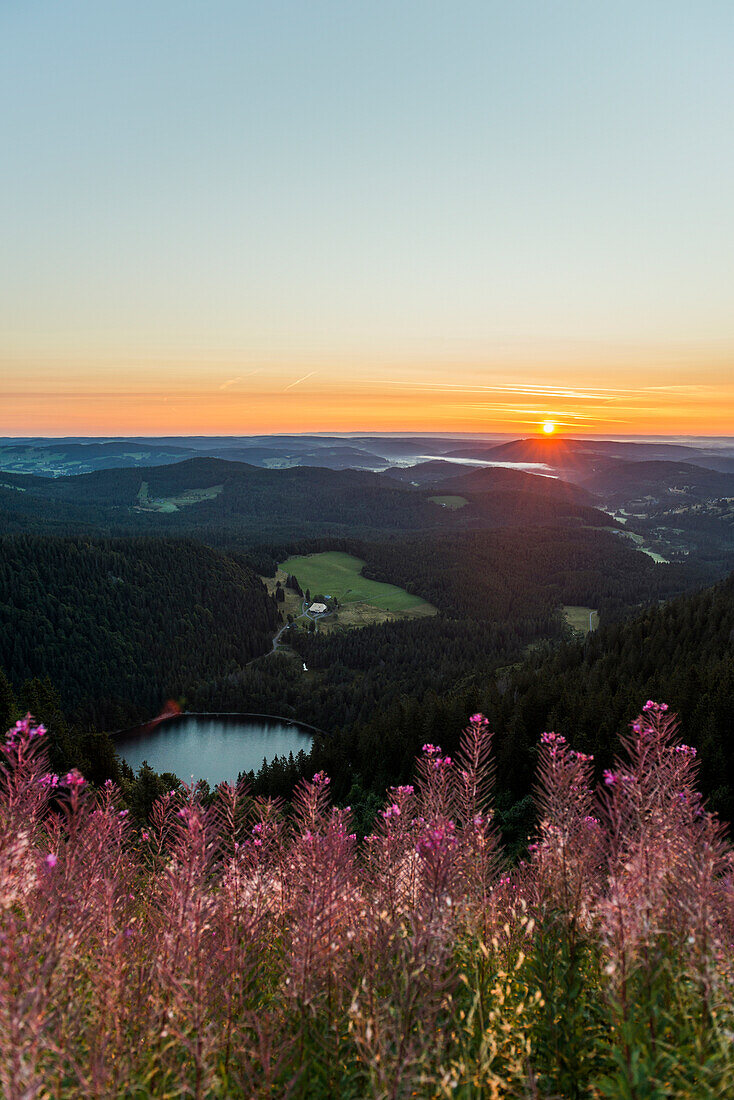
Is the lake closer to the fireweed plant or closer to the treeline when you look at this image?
the treeline

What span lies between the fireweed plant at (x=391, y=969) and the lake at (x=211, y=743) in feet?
453

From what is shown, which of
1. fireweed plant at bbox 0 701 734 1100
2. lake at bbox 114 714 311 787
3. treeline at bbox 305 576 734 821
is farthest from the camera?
lake at bbox 114 714 311 787

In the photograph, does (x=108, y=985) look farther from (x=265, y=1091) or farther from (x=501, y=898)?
(x=501, y=898)

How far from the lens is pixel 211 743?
169125 mm

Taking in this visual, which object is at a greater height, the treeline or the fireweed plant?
the fireweed plant

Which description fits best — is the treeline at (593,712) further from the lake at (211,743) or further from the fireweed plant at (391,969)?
the lake at (211,743)

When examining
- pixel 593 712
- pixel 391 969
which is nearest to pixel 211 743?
pixel 593 712

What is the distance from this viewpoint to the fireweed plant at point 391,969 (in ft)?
28.7

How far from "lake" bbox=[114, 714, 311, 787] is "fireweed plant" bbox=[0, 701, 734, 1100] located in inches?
5433

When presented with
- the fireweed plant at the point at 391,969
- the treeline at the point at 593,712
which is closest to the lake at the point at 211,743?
the treeline at the point at 593,712

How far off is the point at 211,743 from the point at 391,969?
569ft

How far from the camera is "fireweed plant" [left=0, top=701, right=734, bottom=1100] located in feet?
28.7

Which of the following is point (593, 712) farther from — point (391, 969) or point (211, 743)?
point (211, 743)

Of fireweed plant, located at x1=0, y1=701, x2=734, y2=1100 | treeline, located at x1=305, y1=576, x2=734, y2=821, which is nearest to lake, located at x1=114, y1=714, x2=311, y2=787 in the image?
treeline, located at x1=305, y1=576, x2=734, y2=821
